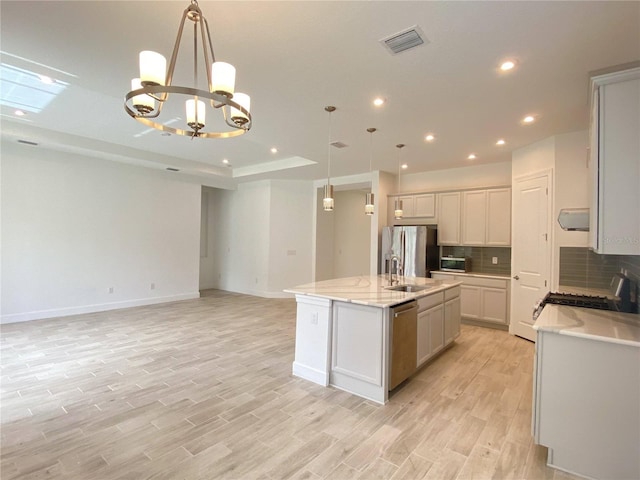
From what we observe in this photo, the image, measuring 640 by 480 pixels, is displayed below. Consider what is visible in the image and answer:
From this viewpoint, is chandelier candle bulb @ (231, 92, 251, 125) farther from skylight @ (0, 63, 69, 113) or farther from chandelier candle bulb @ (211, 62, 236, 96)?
skylight @ (0, 63, 69, 113)

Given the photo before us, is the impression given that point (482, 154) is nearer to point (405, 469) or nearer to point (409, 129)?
point (409, 129)

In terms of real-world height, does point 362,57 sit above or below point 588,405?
above

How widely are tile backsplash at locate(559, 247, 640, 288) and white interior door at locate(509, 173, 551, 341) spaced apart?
0.68 feet

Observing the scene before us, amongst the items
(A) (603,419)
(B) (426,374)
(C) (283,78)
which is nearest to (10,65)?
(C) (283,78)

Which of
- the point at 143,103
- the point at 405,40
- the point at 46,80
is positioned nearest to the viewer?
the point at 143,103

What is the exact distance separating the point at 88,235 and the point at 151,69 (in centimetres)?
566

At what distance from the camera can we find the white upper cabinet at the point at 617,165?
211 cm

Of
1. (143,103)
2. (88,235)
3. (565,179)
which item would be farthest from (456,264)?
(88,235)

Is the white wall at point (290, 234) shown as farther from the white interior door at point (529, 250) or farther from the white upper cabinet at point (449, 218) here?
the white interior door at point (529, 250)

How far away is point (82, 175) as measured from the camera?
19.3 ft

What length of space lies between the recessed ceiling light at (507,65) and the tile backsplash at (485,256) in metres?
3.76

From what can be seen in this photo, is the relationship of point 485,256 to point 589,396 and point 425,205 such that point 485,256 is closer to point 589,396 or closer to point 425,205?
point 425,205

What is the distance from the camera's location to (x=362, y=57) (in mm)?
2422

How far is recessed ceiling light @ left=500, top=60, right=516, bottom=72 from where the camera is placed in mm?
2445
